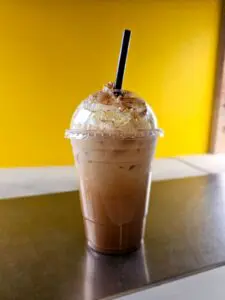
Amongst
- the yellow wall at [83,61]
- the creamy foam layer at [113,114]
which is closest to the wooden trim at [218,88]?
the yellow wall at [83,61]

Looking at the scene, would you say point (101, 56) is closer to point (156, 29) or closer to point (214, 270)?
Answer: point (156, 29)

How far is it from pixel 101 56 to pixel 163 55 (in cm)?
52

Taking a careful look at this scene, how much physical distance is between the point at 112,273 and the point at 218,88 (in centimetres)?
260

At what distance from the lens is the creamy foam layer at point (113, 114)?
64 centimetres

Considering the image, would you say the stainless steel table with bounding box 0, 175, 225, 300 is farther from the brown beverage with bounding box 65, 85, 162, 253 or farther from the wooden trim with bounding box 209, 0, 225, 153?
the wooden trim with bounding box 209, 0, 225, 153

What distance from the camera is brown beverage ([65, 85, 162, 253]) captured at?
65 cm

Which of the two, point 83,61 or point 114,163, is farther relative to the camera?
point 83,61

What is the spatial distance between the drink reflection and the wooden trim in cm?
244

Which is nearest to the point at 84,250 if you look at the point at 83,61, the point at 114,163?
the point at 114,163

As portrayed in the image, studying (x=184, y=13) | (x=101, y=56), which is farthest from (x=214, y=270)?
(x=184, y=13)

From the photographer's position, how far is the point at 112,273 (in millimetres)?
597

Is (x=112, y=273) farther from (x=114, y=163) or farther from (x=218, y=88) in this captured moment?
(x=218, y=88)

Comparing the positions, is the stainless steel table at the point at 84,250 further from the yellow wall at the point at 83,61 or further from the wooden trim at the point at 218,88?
the wooden trim at the point at 218,88

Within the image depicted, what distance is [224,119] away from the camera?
2.97 m
